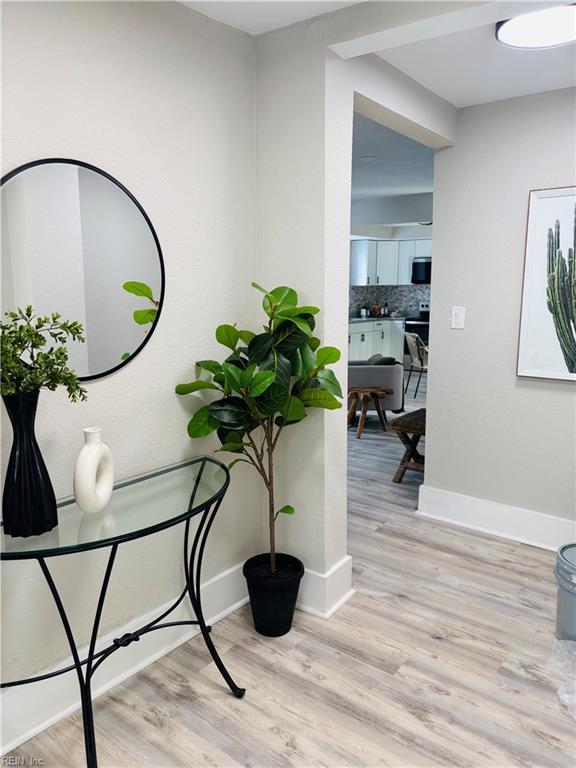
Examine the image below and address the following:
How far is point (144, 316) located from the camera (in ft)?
6.81

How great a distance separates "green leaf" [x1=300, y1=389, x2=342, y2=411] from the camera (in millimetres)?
2209

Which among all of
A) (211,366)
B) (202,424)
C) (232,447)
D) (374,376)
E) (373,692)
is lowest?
(373,692)

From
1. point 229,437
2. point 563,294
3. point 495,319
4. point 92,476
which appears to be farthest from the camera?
point 495,319

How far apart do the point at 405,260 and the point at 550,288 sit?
690 centimetres

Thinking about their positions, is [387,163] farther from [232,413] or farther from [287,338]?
[232,413]

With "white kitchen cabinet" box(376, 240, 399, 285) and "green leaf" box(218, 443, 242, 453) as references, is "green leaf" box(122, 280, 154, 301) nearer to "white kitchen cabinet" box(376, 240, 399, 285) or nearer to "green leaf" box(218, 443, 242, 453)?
"green leaf" box(218, 443, 242, 453)

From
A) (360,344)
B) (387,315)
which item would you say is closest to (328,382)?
(360,344)

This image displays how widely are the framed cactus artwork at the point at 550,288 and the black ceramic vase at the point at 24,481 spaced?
2.56 metres

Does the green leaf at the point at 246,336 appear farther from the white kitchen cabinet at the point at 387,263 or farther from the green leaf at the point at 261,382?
the white kitchen cabinet at the point at 387,263

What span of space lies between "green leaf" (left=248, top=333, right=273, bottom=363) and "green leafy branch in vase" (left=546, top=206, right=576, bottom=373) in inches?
66.8

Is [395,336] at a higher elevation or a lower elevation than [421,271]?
lower

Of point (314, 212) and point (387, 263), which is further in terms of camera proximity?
point (387, 263)

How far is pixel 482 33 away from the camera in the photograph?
7.54 ft

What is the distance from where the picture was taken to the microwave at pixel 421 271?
30.8ft
